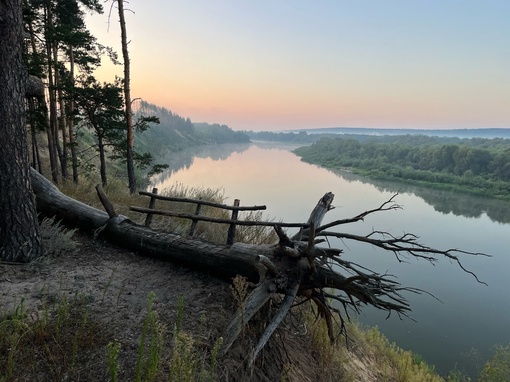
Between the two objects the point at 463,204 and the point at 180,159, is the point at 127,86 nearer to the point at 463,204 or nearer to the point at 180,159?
the point at 463,204

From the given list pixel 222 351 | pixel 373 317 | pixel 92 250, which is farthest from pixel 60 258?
pixel 373 317

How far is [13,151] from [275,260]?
398 centimetres

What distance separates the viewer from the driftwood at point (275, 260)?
148 inches

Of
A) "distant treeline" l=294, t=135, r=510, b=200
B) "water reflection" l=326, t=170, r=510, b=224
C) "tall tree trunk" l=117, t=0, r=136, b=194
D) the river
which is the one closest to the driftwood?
the river

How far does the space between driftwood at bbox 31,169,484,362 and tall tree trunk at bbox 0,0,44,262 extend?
148 cm

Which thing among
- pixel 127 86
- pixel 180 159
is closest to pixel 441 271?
pixel 127 86

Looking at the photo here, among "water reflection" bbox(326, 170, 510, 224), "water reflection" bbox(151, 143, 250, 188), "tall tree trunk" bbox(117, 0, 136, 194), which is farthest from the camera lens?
"water reflection" bbox(151, 143, 250, 188)

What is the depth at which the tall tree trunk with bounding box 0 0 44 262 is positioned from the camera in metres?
4.13

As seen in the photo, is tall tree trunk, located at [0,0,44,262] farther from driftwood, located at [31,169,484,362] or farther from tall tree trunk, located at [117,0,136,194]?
tall tree trunk, located at [117,0,136,194]

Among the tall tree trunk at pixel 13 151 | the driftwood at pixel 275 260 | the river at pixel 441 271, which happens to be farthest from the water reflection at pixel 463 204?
the tall tree trunk at pixel 13 151

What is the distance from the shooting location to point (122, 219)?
5.91m

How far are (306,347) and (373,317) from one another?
11537mm

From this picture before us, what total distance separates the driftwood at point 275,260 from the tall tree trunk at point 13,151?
1480mm

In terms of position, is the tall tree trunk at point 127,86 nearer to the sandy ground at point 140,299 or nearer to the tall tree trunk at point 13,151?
the sandy ground at point 140,299
